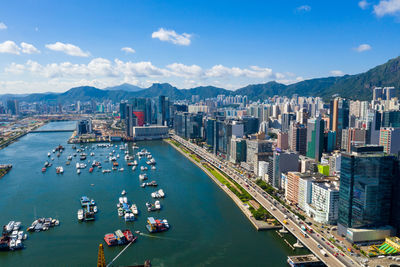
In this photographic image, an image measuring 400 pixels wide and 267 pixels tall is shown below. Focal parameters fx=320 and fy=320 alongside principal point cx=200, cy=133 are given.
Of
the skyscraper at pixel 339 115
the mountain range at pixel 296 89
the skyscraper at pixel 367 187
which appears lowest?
the skyscraper at pixel 367 187

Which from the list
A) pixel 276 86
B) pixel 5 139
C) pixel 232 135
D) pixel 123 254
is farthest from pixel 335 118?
pixel 276 86

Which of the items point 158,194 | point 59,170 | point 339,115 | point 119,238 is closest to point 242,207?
point 158,194

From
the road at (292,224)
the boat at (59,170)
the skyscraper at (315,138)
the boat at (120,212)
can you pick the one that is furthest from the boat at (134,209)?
the skyscraper at (315,138)

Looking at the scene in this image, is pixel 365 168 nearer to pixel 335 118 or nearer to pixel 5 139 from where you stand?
pixel 335 118

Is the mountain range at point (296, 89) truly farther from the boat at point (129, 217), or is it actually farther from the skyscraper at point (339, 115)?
the boat at point (129, 217)

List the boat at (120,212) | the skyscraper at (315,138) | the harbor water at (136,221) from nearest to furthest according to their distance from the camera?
1. the harbor water at (136,221)
2. the boat at (120,212)
3. the skyscraper at (315,138)

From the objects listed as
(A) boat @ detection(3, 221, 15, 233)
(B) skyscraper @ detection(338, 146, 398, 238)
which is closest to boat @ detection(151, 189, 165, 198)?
(A) boat @ detection(3, 221, 15, 233)

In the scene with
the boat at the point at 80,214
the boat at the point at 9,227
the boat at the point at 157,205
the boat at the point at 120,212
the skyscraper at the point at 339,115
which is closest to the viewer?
the boat at the point at 9,227

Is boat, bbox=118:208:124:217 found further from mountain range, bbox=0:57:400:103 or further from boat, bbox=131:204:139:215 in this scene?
mountain range, bbox=0:57:400:103
